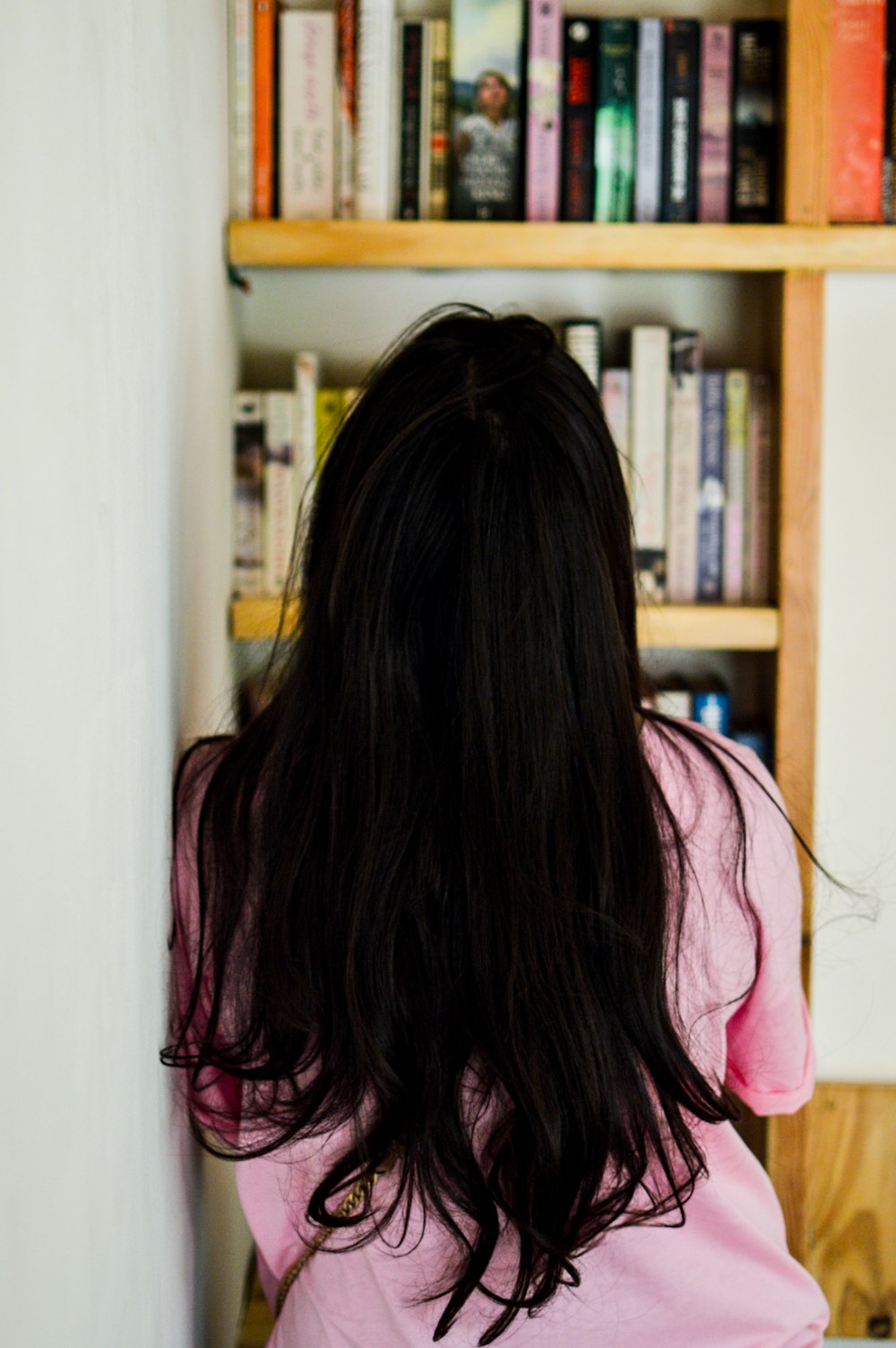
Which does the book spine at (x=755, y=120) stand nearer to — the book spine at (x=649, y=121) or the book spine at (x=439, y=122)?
the book spine at (x=649, y=121)

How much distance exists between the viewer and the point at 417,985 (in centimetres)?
76

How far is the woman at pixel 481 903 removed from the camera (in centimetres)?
72

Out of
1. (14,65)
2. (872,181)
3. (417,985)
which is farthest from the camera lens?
(872,181)

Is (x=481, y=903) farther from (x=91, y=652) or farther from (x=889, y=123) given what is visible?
(x=889, y=123)

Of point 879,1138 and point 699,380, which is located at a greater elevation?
point 699,380

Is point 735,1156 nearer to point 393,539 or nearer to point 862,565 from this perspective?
point 393,539

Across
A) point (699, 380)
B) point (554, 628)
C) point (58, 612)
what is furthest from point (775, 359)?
point (58, 612)

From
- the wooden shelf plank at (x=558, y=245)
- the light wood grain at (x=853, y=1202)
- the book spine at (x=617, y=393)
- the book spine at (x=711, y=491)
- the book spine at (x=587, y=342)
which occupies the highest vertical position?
the wooden shelf plank at (x=558, y=245)

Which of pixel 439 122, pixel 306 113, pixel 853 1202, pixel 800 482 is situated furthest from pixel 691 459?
pixel 853 1202

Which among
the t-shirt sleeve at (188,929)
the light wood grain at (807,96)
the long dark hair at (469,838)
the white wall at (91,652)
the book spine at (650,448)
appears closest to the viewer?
the white wall at (91,652)

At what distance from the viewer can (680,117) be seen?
1.32m

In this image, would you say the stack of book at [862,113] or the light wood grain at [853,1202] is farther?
the light wood grain at [853,1202]

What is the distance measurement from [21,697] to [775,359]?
1124 millimetres

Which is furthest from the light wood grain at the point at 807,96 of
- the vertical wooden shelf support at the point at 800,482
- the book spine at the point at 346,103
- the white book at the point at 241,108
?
the white book at the point at 241,108
